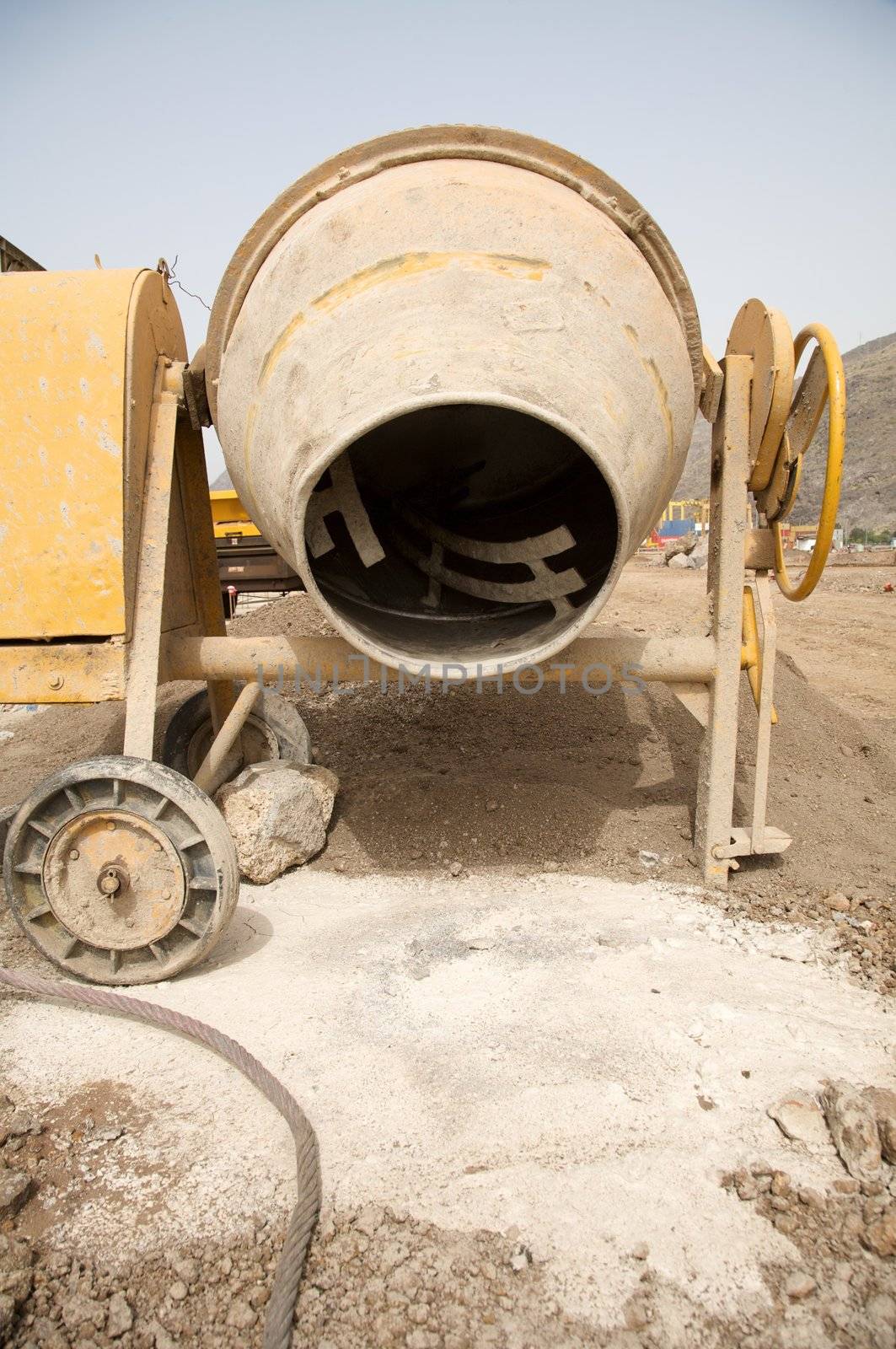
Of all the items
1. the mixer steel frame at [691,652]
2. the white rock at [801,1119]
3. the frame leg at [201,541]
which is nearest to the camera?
the white rock at [801,1119]

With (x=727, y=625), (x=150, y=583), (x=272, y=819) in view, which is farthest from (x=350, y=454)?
(x=727, y=625)

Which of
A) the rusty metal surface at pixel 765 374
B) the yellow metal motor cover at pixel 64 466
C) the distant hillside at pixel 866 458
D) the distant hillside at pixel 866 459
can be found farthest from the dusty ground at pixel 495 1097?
the distant hillside at pixel 866 459

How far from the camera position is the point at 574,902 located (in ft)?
8.71

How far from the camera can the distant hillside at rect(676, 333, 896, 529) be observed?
33.2 metres

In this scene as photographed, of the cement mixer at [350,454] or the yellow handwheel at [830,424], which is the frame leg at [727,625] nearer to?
the cement mixer at [350,454]

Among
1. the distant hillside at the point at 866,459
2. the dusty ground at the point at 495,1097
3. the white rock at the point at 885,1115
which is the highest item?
the distant hillside at the point at 866,459

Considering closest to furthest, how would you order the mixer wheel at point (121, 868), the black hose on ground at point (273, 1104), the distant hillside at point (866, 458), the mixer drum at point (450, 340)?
the black hose on ground at point (273, 1104)
the mixer drum at point (450, 340)
the mixer wheel at point (121, 868)
the distant hillside at point (866, 458)

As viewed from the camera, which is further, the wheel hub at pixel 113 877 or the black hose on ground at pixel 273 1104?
the wheel hub at pixel 113 877

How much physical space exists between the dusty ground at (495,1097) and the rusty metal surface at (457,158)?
5.80ft

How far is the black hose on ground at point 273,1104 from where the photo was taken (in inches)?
49.8

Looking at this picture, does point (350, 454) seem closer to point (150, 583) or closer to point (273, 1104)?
point (150, 583)

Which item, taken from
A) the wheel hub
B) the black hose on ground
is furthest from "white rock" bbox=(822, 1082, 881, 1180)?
the wheel hub

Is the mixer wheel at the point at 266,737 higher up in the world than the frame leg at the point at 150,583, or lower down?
lower down

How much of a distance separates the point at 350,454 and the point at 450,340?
54.6 inches
